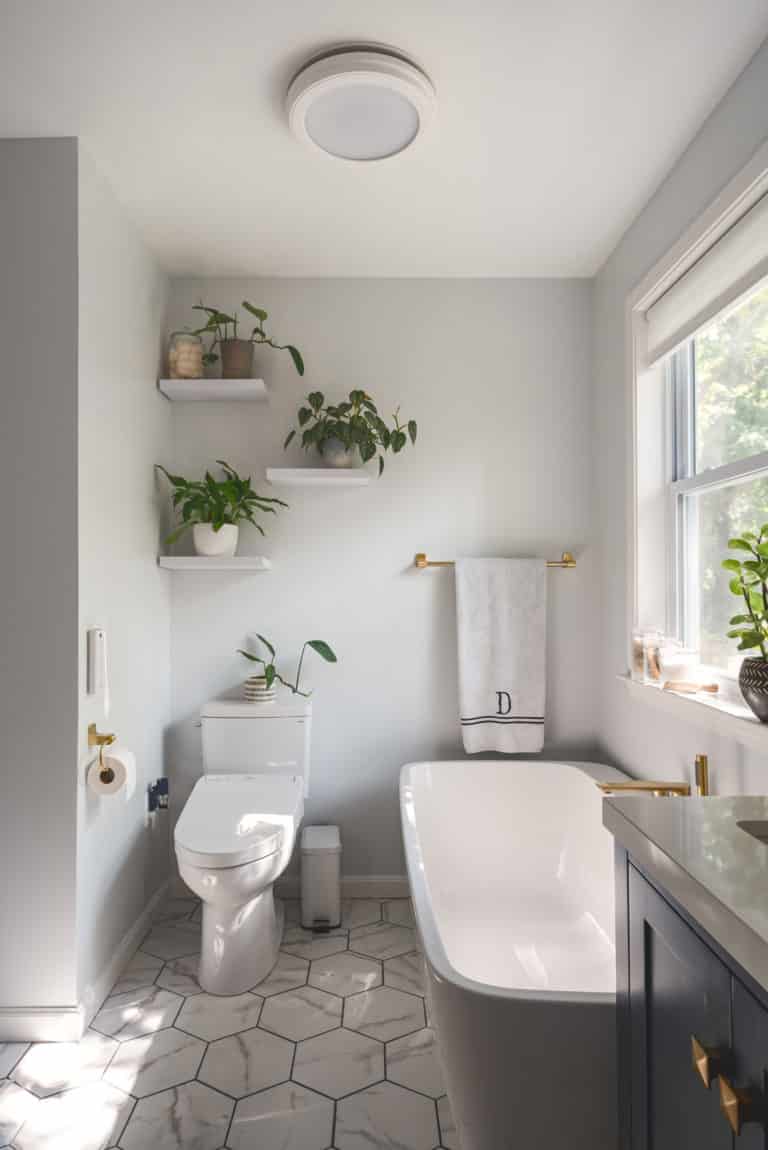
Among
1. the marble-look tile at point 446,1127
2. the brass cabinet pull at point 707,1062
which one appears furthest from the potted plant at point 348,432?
the brass cabinet pull at point 707,1062

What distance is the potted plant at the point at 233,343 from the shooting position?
2.84 meters

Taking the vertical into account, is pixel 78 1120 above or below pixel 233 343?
below

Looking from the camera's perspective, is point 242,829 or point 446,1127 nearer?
point 446,1127

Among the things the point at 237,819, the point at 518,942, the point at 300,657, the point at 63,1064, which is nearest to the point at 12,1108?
the point at 63,1064

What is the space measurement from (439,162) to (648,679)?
1.61 m

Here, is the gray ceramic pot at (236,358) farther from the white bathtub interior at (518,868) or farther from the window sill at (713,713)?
the window sill at (713,713)

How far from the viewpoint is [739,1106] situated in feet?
2.35

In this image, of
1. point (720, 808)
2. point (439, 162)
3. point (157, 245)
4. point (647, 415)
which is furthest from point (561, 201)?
point (720, 808)

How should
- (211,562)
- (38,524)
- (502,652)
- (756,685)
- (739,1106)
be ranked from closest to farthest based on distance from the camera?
(739,1106), (756,685), (38,524), (211,562), (502,652)

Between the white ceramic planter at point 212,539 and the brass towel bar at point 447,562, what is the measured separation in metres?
0.71

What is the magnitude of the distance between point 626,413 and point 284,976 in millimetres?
2112

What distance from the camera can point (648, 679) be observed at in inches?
90.9

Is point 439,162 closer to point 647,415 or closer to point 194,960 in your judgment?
point 647,415

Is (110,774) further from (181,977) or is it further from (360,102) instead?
(360,102)
